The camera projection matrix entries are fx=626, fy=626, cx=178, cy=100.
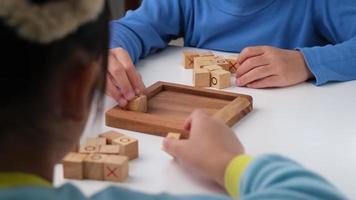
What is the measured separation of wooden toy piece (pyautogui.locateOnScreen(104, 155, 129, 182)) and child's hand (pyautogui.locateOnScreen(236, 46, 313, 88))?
0.41 m

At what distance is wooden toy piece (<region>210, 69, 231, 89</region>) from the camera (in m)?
1.12

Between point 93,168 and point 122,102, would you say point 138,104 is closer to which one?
point 122,102

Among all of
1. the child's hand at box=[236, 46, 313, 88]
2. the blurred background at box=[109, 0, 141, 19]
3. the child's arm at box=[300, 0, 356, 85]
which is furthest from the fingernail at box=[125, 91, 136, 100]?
the blurred background at box=[109, 0, 141, 19]

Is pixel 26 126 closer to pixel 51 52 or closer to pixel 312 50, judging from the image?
pixel 51 52

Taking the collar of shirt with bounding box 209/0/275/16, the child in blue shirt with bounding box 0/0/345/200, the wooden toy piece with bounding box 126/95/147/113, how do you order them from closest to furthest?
the child in blue shirt with bounding box 0/0/345/200 < the wooden toy piece with bounding box 126/95/147/113 < the collar of shirt with bounding box 209/0/275/16

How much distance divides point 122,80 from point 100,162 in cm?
30

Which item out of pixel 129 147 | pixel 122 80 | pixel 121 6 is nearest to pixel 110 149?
pixel 129 147

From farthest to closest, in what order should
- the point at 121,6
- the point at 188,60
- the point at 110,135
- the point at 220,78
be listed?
the point at 121,6
the point at 188,60
the point at 220,78
the point at 110,135

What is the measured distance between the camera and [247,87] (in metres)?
1.15

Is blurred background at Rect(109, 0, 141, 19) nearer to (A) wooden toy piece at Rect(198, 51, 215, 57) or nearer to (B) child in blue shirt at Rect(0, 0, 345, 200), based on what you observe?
(A) wooden toy piece at Rect(198, 51, 215, 57)

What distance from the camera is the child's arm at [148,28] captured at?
1280 mm

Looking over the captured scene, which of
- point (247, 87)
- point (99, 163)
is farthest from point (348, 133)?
point (99, 163)

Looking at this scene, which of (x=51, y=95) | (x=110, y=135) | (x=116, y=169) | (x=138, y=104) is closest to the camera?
(x=51, y=95)

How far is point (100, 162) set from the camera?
79 centimetres
